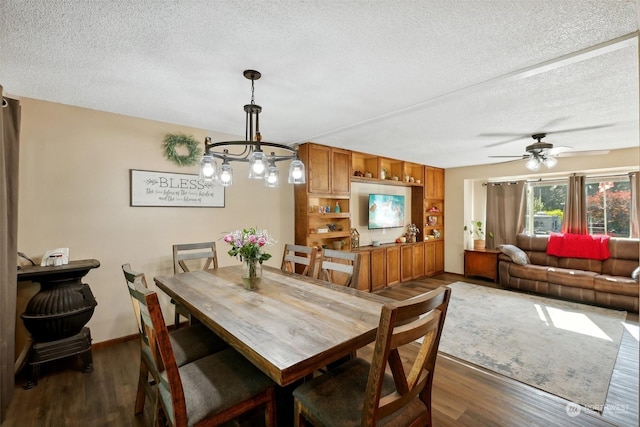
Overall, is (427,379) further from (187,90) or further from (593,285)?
(593,285)

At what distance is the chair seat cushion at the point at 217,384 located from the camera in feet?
4.19

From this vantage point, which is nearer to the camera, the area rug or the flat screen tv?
the area rug

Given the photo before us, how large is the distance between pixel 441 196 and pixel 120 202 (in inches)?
242

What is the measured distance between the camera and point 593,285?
13.5 feet

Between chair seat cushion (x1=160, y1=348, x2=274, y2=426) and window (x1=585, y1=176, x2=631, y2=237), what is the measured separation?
6340mm

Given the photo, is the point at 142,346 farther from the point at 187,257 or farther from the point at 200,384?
the point at 187,257

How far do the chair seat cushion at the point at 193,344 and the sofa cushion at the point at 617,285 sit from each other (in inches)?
210

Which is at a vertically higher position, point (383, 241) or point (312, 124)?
point (312, 124)

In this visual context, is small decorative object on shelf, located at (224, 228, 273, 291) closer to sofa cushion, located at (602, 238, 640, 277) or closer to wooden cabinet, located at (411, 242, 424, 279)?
wooden cabinet, located at (411, 242, 424, 279)

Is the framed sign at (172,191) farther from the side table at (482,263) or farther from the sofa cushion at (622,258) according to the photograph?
the sofa cushion at (622,258)

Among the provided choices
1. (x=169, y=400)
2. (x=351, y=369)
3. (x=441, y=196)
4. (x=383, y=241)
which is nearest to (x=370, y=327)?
(x=351, y=369)

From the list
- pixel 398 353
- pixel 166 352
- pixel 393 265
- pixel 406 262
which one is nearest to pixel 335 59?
pixel 398 353

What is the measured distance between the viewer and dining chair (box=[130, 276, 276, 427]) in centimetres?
116

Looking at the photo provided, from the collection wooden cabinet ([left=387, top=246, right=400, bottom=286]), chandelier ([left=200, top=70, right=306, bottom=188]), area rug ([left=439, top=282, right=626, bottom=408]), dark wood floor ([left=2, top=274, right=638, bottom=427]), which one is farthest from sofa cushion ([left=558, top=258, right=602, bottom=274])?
chandelier ([left=200, top=70, right=306, bottom=188])
